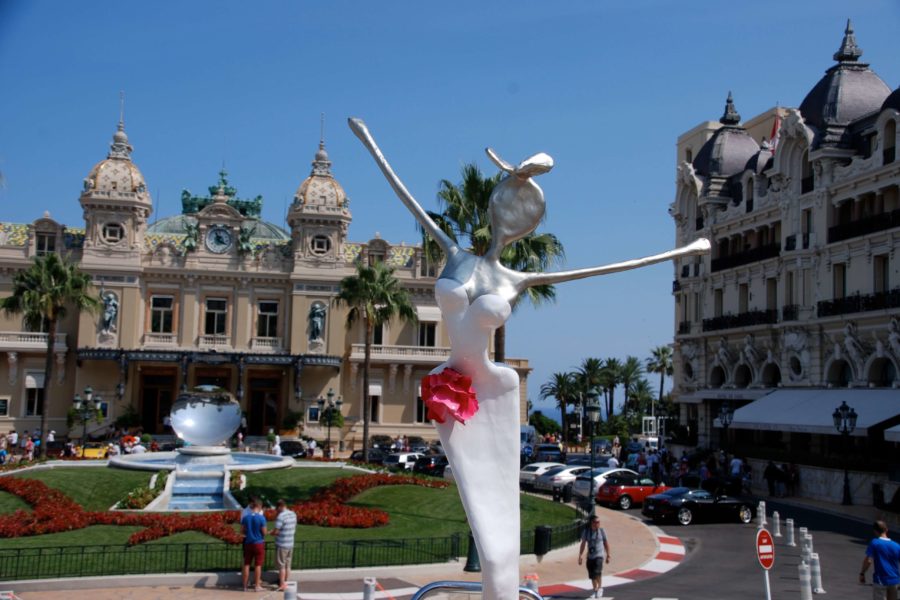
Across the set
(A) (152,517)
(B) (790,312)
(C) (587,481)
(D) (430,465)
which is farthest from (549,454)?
(A) (152,517)

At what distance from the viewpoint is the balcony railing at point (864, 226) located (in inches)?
1352

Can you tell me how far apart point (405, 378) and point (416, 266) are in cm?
686

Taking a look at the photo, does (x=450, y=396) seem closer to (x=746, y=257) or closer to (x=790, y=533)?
(x=790, y=533)

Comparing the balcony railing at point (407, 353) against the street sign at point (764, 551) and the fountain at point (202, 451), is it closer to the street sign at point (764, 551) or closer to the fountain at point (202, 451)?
the fountain at point (202, 451)

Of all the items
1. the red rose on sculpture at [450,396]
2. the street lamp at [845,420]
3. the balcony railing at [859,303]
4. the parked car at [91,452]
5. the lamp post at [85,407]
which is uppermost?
the balcony railing at [859,303]

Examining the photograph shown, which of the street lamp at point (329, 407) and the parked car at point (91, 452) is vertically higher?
the street lamp at point (329, 407)

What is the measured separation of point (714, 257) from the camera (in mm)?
48969

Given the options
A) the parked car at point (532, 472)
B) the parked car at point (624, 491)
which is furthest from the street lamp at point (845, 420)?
the parked car at point (532, 472)

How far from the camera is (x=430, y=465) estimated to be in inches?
1501

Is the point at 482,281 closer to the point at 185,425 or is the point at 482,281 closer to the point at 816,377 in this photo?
the point at 185,425

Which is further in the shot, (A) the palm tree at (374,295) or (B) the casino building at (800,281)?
(A) the palm tree at (374,295)

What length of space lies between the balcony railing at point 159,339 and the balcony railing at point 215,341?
5.61ft

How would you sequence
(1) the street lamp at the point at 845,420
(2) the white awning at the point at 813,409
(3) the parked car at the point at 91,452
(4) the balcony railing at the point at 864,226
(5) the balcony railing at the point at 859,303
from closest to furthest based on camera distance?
(1) the street lamp at the point at 845,420
(2) the white awning at the point at 813,409
(5) the balcony railing at the point at 859,303
(4) the balcony railing at the point at 864,226
(3) the parked car at the point at 91,452

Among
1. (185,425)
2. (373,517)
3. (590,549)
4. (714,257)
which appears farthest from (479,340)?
(714,257)
